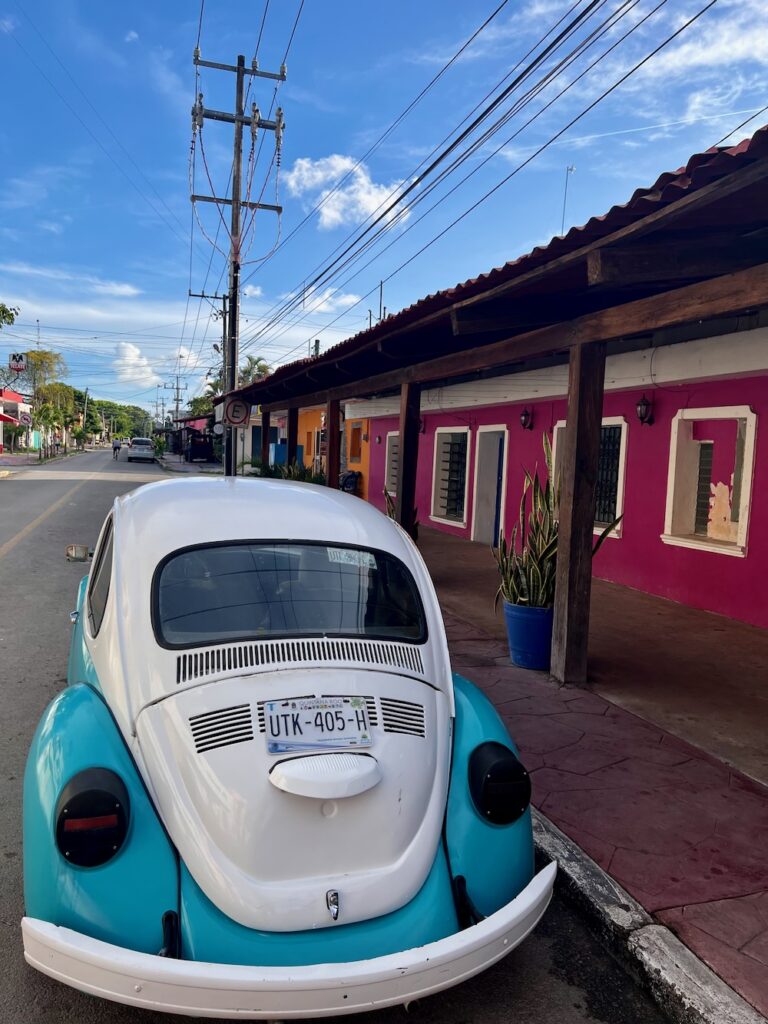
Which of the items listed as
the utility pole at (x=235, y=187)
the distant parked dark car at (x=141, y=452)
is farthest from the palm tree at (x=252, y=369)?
the utility pole at (x=235, y=187)

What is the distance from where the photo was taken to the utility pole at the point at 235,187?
697 inches

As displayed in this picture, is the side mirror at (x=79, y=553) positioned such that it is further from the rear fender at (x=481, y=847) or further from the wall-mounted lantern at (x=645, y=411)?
the wall-mounted lantern at (x=645, y=411)

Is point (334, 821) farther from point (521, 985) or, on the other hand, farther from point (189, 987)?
point (521, 985)

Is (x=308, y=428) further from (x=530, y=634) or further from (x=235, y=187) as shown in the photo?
(x=530, y=634)

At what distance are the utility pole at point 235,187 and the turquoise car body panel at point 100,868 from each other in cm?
1539

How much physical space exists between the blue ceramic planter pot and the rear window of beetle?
2.90 metres

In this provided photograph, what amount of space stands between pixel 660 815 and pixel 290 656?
2.13 meters

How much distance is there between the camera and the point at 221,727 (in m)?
2.32

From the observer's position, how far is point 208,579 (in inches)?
113

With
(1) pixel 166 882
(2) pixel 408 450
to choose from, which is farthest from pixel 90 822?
(2) pixel 408 450

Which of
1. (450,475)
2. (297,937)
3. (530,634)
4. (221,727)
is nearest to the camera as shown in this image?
(297,937)

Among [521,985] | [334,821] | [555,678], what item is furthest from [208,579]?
[555,678]

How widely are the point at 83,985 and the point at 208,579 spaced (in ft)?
4.42

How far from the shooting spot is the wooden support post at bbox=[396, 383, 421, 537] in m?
8.98
